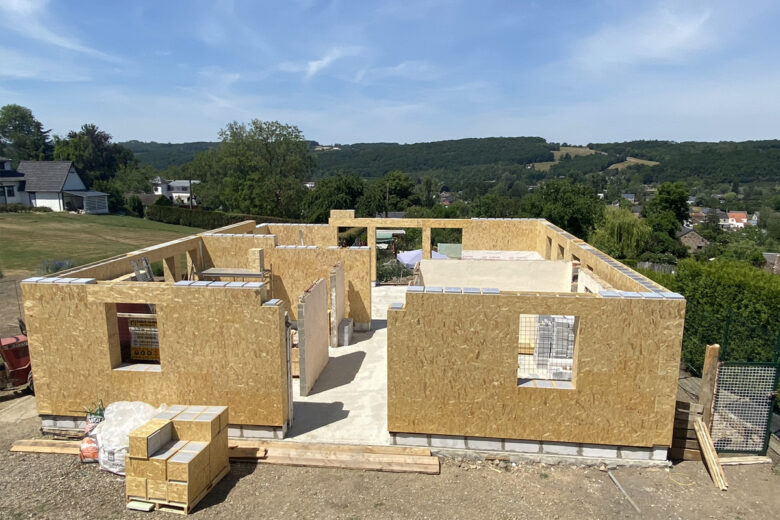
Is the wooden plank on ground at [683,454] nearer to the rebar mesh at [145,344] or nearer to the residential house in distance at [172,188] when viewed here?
Result: the rebar mesh at [145,344]

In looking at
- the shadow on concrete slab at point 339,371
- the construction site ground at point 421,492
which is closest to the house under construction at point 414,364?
the construction site ground at point 421,492

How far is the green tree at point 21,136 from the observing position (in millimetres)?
87625

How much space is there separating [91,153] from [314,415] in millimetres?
86583

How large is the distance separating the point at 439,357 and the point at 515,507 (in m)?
2.60

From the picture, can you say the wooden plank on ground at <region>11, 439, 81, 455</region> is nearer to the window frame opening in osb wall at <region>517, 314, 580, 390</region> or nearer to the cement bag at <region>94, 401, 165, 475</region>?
the cement bag at <region>94, 401, 165, 475</region>

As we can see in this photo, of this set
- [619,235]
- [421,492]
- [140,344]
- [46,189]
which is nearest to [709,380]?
[421,492]

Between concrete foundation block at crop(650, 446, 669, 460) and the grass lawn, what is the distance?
28606mm

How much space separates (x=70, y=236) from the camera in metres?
38.2

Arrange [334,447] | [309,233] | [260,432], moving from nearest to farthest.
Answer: [334,447]
[260,432]
[309,233]

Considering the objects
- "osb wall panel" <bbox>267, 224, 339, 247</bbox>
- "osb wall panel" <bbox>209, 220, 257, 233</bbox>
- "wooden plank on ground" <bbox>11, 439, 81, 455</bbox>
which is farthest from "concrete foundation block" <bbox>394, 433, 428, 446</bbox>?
"osb wall panel" <bbox>267, 224, 339, 247</bbox>

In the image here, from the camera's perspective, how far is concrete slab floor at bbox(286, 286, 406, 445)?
32.7ft

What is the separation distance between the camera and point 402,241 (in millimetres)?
38406

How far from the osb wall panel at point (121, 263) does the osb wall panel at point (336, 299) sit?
4.82 metres

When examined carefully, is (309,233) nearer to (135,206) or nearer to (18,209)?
(18,209)
